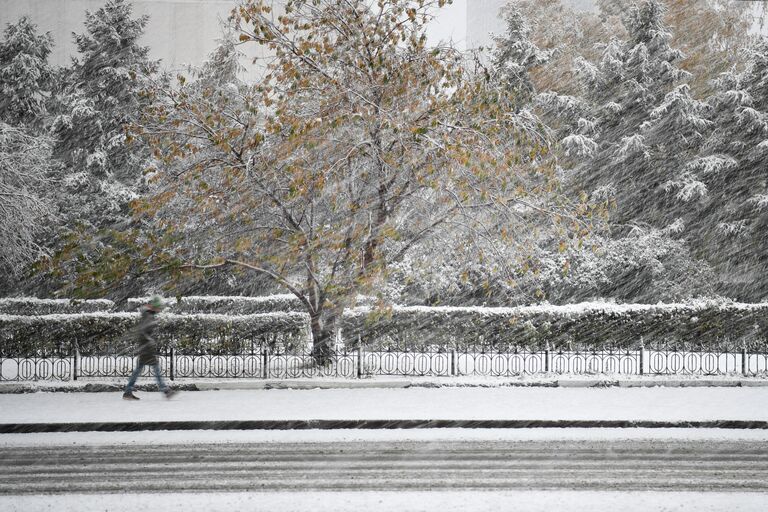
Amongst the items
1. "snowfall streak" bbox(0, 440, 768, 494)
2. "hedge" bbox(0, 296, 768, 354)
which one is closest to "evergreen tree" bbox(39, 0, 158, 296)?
"hedge" bbox(0, 296, 768, 354)

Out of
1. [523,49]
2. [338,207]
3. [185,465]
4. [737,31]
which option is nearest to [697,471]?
[185,465]

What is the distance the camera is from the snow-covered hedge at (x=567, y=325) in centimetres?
1952

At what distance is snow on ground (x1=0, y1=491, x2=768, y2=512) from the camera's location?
7043 millimetres

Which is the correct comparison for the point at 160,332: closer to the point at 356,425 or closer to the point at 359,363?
the point at 359,363

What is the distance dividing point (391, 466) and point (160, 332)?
11.0 metres

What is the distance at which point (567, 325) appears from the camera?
19.8 metres

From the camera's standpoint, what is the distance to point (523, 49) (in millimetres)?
33469

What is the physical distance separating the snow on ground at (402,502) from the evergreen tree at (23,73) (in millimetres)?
32388

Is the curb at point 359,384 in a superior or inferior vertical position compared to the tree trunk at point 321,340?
inferior

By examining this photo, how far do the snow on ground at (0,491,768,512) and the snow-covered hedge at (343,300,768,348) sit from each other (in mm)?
11391

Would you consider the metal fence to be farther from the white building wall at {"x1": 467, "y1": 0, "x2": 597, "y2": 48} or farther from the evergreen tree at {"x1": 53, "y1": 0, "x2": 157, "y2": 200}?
the white building wall at {"x1": 467, "y1": 0, "x2": 597, "y2": 48}

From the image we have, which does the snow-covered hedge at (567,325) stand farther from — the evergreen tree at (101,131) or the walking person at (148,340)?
the evergreen tree at (101,131)

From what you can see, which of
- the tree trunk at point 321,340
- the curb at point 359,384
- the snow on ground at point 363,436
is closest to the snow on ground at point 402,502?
the snow on ground at point 363,436

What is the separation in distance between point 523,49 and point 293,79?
20615mm
